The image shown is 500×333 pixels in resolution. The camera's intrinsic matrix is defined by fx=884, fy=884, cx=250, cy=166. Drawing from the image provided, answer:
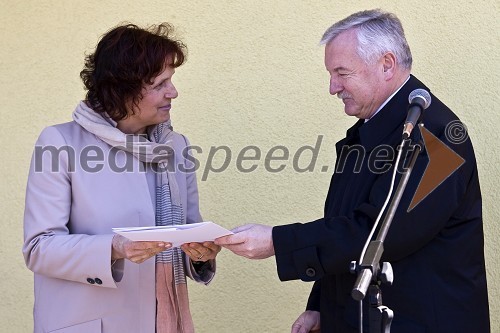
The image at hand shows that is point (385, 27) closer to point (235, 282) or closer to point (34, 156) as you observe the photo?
point (34, 156)

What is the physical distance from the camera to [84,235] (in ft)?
9.91

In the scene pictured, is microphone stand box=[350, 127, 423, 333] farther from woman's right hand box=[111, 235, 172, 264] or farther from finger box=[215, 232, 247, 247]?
woman's right hand box=[111, 235, 172, 264]

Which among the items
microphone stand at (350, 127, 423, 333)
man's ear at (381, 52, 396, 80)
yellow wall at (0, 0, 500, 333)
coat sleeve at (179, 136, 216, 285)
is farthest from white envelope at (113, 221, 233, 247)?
yellow wall at (0, 0, 500, 333)

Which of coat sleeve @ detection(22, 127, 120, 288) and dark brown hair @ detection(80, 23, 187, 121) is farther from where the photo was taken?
dark brown hair @ detection(80, 23, 187, 121)

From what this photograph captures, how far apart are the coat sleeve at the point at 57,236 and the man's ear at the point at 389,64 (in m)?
1.09

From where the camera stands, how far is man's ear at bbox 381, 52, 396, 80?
118 inches

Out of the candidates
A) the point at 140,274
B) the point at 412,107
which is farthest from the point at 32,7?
the point at 412,107

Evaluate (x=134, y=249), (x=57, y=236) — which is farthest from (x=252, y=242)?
(x=57, y=236)

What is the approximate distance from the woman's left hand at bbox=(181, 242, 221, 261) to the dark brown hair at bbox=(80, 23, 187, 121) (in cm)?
54

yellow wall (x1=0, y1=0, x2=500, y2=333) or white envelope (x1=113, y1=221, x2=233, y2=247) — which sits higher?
yellow wall (x1=0, y1=0, x2=500, y2=333)

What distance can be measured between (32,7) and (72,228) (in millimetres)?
2040

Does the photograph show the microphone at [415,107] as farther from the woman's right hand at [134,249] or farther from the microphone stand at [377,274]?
the woman's right hand at [134,249]

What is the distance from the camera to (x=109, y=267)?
2.98 meters

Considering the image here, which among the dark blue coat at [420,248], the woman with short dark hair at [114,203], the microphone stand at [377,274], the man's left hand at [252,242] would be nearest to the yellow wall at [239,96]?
the woman with short dark hair at [114,203]
